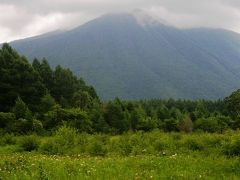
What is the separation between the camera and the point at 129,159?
51.0ft

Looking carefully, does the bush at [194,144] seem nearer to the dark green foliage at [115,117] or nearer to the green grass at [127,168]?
the green grass at [127,168]

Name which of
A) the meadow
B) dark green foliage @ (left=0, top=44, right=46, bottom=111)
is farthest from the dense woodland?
the meadow

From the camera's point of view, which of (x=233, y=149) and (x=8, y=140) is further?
(x=8, y=140)

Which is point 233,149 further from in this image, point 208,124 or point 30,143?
point 208,124

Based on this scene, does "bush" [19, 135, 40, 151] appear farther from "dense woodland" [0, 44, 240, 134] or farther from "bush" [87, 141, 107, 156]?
"dense woodland" [0, 44, 240, 134]

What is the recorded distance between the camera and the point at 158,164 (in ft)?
47.6

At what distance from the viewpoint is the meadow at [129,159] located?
12.9 meters

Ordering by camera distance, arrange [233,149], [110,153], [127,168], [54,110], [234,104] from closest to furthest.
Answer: [127,168]
[233,149]
[110,153]
[54,110]
[234,104]

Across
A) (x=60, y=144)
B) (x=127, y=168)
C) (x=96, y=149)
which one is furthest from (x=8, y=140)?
(x=127, y=168)

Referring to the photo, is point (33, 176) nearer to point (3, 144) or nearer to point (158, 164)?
point (158, 164)

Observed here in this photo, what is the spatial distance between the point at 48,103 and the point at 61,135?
3224cm

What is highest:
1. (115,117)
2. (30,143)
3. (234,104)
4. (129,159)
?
(129,159)

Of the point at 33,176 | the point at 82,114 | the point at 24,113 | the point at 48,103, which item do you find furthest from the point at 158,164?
the point at 48,103

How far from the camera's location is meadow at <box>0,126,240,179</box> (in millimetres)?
12898
